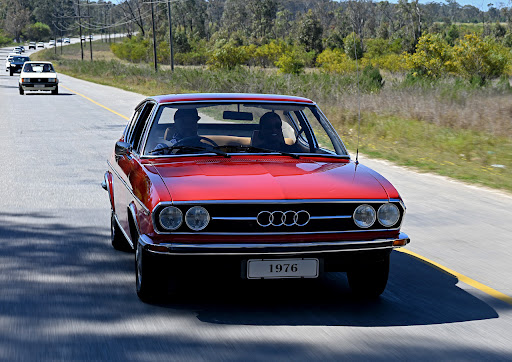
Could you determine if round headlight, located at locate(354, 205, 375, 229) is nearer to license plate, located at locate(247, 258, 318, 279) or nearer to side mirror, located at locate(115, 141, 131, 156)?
license plate, located at locate(247, 258, 318, 279)

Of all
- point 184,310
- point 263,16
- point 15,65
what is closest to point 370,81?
point 184,310

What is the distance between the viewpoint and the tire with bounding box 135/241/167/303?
4969 millimetres

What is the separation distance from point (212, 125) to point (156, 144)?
1221mm

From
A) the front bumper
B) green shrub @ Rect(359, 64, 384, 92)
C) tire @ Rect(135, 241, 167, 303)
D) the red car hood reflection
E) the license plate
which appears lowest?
green shrub @ Rect(359, 64, 384, 92)

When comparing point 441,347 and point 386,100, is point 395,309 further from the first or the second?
point 386,100

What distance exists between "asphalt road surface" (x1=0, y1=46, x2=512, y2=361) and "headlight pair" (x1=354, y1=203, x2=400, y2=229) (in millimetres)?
625

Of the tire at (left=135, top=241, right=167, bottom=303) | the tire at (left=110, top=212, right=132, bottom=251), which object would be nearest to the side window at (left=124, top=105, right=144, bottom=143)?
the tire at (left=110, top=212, right=132, bottom=251)

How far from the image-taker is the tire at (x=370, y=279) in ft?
17.3

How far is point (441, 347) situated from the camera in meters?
4.43

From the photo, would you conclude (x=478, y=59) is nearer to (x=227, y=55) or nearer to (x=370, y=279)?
(x=370, y=279)

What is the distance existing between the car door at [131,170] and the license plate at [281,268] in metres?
0.92

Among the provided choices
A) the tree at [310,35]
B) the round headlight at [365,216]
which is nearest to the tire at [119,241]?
the round headlight at [365,216]

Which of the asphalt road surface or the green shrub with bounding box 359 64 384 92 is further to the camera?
the green shrub with bounding box 359 64 384 92

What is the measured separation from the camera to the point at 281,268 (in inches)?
190
